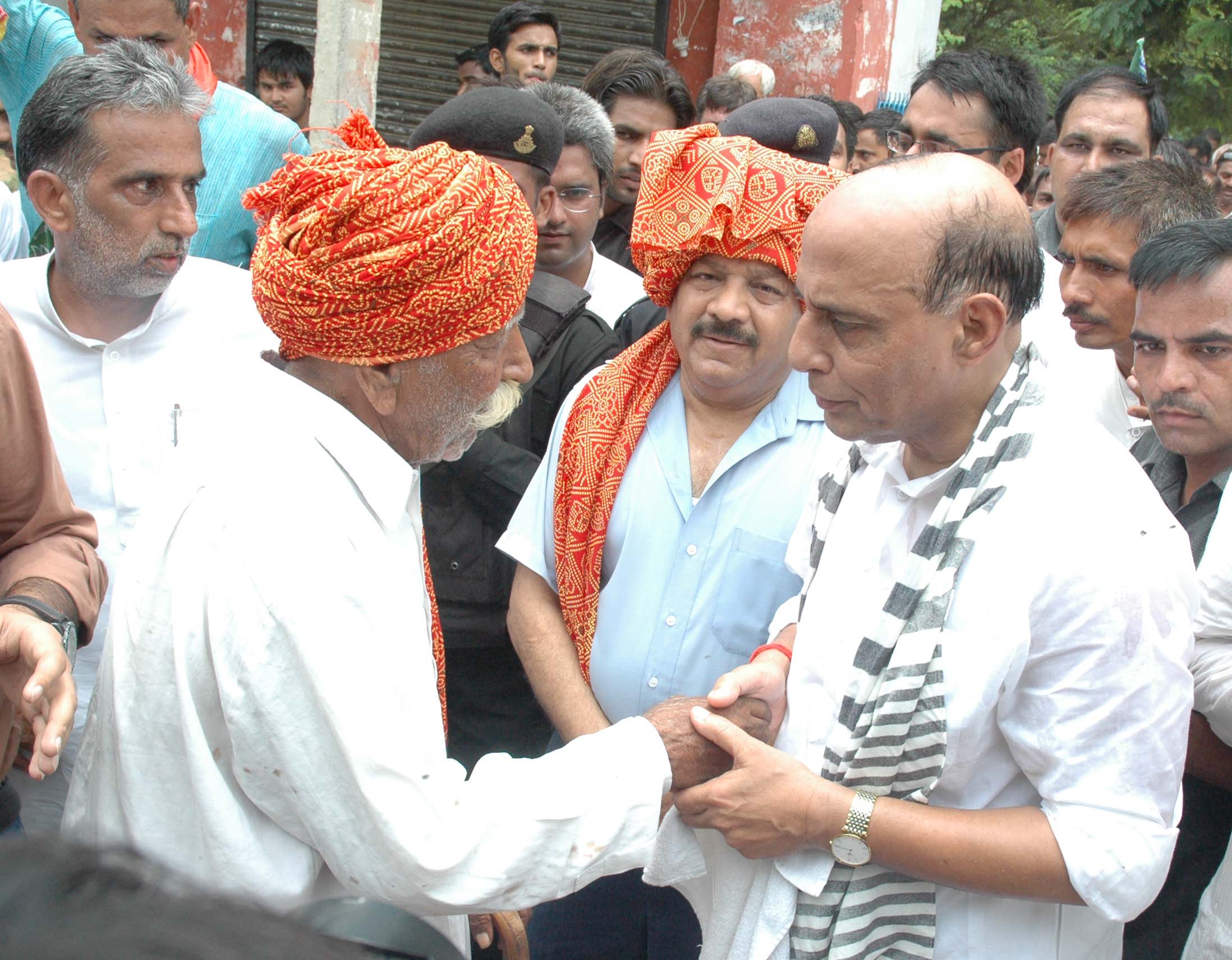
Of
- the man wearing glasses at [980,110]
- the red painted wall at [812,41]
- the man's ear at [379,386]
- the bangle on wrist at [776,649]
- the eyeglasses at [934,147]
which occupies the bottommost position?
the bangle on wrist at [776,649]

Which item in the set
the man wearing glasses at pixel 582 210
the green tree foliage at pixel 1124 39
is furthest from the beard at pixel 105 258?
the green tree foliage at pixel 1124 39

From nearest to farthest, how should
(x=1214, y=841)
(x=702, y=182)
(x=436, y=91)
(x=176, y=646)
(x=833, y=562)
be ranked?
(x=176, y=646) < (x=833, y=562) < (x=1214, y=841) < (x=702, y=182) < (x=436, y=91)

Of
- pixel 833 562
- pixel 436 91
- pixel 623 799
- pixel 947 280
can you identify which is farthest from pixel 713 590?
pixel 436 91

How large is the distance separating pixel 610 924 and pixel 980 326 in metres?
1.70

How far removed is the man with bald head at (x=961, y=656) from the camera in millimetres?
1829

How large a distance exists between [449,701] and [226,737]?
1666 mm

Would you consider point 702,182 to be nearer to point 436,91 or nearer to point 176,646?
point 176,646

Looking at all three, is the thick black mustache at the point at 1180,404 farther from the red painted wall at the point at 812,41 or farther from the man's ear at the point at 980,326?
the red painted wall at the point at 812,41

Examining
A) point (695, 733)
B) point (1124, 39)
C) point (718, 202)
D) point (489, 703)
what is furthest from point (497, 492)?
point (1124, 39)

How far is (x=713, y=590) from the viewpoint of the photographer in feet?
8.72

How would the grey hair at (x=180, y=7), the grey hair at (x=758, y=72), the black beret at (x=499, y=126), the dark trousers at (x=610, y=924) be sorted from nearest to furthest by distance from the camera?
the dark trousers at (x=610, y=924) < the black beret at (x=499, y=126) < the grey hair at (x=180, y=7) < the grey hair at (x=758, y=72)

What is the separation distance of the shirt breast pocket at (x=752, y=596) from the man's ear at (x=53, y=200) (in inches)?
77.4

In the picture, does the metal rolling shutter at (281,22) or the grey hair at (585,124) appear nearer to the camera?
the grey hair at (585,124)

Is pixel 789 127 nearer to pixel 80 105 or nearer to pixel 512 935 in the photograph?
pixel 80 105
